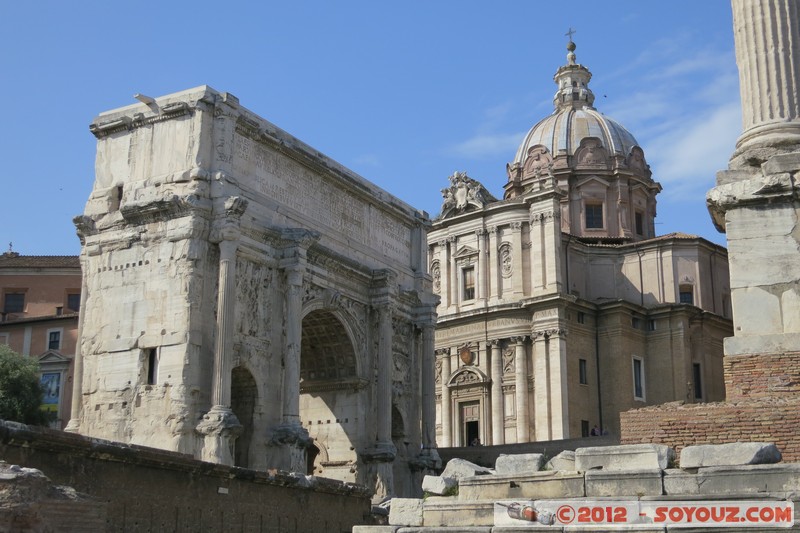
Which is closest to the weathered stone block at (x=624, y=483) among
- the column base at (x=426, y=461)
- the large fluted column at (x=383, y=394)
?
the large fluted column at (x=383, y=394)

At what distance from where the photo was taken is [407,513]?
1181 centimetres

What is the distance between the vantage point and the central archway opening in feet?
121

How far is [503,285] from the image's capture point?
177ft

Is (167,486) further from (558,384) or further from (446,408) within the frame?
(446,408)

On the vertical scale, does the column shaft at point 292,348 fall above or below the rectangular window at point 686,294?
below

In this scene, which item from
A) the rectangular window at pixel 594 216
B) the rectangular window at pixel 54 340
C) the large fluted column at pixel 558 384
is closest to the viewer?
the large fluted column at pixel 558 384

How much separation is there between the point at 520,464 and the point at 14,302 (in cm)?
5090

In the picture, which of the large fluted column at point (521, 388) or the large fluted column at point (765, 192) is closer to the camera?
the large fluted column at point (765, 192)

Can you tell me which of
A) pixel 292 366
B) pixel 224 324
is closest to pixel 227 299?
pixel 224 324

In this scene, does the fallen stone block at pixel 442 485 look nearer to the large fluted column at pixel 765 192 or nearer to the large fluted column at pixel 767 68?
the large fluted column at pixel 765 192

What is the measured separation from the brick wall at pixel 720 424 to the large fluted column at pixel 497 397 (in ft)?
129

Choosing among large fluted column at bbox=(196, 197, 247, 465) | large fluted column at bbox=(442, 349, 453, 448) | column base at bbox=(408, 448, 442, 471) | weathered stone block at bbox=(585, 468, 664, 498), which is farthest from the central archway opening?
weathered stone block at bbox=(585, 468, 664, 498)

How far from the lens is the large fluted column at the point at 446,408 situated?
174 ft

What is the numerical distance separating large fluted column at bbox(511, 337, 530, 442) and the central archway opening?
14.8 metres
